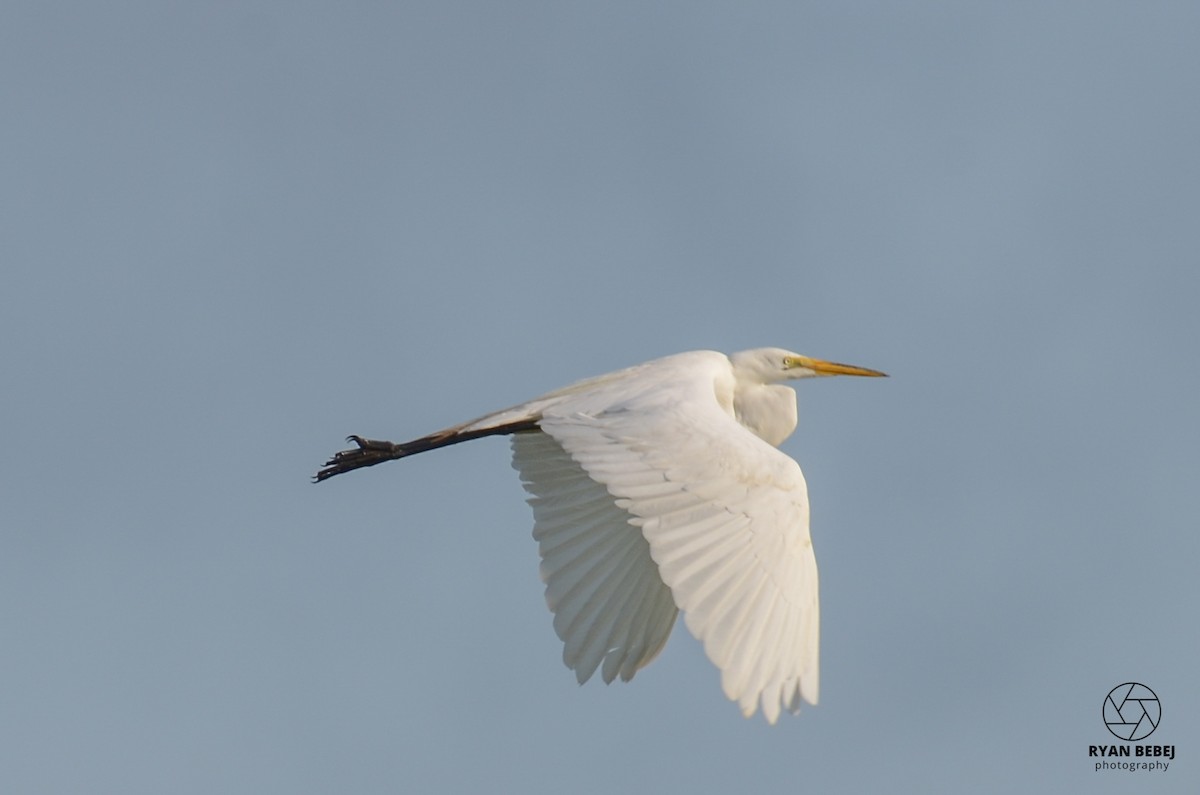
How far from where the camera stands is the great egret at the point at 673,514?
672cm

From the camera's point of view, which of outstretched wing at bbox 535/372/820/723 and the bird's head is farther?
the bird's head

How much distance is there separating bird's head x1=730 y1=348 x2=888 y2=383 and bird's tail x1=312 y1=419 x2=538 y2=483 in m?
1.87

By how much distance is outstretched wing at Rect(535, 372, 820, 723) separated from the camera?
6629 mm

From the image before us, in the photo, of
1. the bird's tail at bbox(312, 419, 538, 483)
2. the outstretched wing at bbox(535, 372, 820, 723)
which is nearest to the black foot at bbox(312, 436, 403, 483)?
the bird's tail at bbox(312, 419, 538, 483)

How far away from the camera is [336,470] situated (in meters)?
9.84

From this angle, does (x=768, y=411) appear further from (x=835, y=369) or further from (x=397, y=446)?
(x=397, y=446)

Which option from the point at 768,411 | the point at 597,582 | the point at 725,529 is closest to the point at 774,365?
the point at 768,411

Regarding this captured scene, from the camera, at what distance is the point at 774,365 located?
10.4m

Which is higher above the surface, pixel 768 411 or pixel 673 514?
pixel 768 411

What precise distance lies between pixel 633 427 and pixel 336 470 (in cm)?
274

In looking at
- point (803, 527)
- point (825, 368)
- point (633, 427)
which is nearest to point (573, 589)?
point (633, 427)

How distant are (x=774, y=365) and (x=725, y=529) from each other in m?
3.45

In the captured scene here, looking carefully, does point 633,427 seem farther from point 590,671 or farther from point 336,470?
point 336,470

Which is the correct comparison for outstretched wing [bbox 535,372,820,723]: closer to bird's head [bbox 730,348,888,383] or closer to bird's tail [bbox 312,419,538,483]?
bird's tail [bbox 312,419,538,483]
